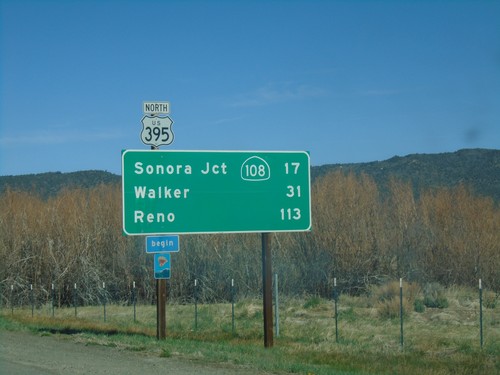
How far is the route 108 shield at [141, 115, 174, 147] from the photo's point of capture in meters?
19.8

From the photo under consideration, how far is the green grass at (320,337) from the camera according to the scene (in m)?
16.4

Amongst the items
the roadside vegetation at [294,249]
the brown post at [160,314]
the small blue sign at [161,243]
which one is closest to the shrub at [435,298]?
the roadside vegetation at [294,249]

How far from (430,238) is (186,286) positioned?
15.6m

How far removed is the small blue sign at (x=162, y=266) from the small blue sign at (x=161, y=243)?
14.7 inches

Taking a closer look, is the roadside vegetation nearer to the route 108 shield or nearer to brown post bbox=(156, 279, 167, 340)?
brown post bbox=(156, 279, 167, 340)

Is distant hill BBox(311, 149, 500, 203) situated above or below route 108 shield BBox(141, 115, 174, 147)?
above

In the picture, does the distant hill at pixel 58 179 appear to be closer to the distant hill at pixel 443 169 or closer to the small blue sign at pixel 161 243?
the distant hill at pixel 443 169

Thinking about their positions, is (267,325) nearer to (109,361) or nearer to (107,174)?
(109,361)

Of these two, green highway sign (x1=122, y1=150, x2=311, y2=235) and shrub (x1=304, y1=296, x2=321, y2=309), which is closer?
green highway sign (x1=122, y1=150, x2=311, y2=235)

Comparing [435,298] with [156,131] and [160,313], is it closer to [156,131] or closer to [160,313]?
[160,313]

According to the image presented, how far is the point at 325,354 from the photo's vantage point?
18.1 m

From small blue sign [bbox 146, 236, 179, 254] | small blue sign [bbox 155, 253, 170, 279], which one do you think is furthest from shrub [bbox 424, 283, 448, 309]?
small blue sign [bbox 146, 236, 179, 254]

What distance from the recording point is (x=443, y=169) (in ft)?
274

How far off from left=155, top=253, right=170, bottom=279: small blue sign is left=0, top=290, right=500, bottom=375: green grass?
175 centimetres
